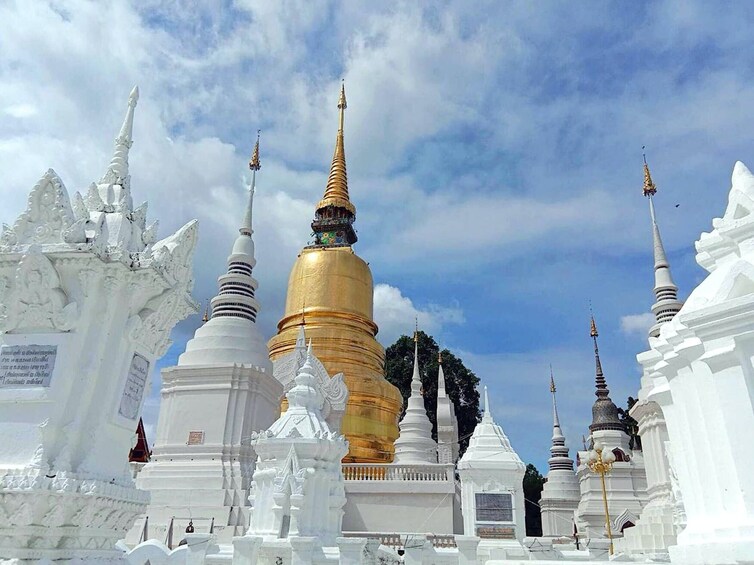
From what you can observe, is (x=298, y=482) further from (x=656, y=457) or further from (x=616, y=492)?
(x=616, y=492)

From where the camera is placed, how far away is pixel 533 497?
5544 cm

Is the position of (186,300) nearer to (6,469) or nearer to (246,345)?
(6,469)

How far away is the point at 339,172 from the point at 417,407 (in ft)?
57.8

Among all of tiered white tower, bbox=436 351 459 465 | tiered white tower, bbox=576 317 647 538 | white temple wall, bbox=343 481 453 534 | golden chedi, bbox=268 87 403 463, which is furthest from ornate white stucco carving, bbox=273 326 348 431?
tiered white tower, bbox=576 317 647 538

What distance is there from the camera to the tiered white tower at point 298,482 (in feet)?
41.5

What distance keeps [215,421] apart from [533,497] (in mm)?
43824

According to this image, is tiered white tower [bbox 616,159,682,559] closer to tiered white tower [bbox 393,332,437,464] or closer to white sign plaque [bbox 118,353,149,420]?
tiered white tower [bbox 393,332,437,464]

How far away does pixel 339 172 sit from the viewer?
3688cm

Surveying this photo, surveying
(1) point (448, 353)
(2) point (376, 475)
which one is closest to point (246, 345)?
(2) point (376, 475)

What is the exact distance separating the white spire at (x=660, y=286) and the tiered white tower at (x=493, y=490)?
39.8ft

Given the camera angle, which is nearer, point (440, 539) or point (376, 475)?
point (440, 539)

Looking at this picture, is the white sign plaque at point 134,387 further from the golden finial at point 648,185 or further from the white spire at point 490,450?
the golden finial at point 648,185

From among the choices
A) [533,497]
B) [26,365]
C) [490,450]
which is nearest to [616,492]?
[490,450]

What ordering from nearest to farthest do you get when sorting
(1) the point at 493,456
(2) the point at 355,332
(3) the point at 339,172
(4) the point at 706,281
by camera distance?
(4) the point at 706,281, (1) the point at 493,456, (2) the point at 355,332, (3) the point at 339,172
